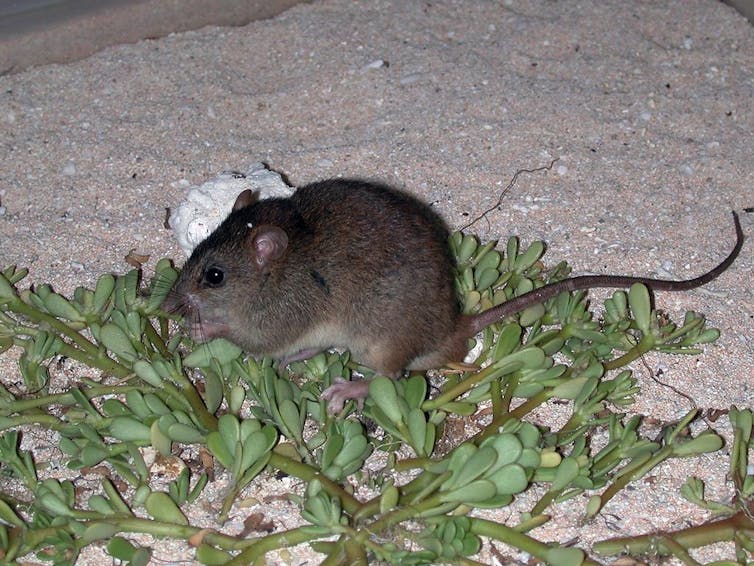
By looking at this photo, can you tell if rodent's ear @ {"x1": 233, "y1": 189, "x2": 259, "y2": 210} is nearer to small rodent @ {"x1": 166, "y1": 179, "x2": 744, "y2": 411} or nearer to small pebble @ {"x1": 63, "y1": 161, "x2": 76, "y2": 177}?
small rodent @ {"x1": 166, "y1": 179, "x2": 744, "y2": 411}

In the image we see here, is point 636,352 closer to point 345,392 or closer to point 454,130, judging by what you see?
point 345,392

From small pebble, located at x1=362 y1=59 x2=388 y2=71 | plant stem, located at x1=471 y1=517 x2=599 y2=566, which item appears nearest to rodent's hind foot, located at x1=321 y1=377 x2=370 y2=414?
plant stem, located at x1=471 y1=517 x2=599 y2=566

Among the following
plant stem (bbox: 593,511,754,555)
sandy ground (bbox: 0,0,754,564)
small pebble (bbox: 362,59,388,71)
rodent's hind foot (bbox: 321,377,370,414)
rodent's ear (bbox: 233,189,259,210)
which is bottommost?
plant stem (bbox: 593,511,754,555)

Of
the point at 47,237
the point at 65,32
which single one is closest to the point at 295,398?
the point at 47,237

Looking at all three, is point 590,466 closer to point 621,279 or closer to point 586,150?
point 621,279

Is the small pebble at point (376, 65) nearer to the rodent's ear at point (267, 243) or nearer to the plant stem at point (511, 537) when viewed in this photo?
the rodent's ear at point (267, 243)
